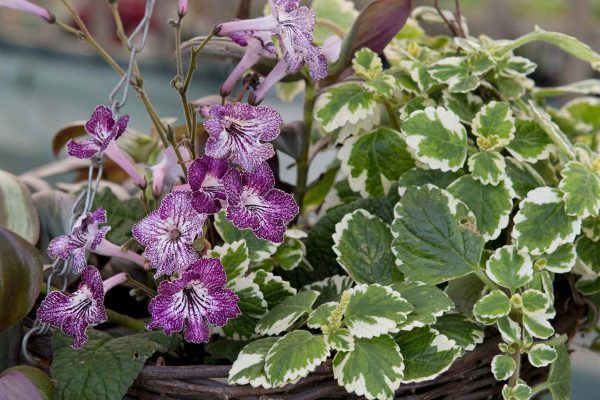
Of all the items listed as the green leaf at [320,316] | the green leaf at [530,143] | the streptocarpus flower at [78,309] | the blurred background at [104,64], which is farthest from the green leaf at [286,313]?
the blurred background at [104,64]

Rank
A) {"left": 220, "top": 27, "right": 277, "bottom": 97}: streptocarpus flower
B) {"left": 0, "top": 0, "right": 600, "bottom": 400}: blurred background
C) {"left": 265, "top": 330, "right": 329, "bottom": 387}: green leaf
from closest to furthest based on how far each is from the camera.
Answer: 1. {"left": 265, "top": 330, "right": 329, "bottom": 387}: green leaf
2. {"left": 220, "top": 27, "right": 277, "bottom": 97}: streptocarpus flower
3. {"left": 0, "top": 0, "right": 600, "bottom": 400}: blurred background

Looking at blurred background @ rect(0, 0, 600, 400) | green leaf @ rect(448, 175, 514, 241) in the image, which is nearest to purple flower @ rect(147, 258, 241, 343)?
green leaf @ rect(448, 175, 514, 241)

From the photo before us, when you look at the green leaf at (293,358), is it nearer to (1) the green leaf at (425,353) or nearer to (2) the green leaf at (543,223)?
(1) the green leaf at (425,353)

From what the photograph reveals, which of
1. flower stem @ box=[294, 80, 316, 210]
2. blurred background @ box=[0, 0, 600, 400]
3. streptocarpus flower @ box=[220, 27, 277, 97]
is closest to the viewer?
streptocarpus flower @ box=[220, 27, 277, 97]

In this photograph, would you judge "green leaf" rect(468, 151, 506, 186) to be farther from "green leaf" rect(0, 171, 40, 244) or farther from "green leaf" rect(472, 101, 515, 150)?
"green leaf" rect(0, 171, 40, 244)

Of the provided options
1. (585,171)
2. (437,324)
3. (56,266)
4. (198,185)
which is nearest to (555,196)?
(585,171)

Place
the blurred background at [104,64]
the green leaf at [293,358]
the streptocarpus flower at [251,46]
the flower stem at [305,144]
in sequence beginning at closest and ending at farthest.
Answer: the green leaf at [293,358], the streptocarpus flower at [251,46], the flower stem at [305,144], the blurred background at [104,64]

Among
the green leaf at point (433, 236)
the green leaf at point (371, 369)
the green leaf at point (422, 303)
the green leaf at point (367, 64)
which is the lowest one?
the green leaf at point (371, 369)

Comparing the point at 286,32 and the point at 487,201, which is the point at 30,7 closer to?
the point at 286,32
